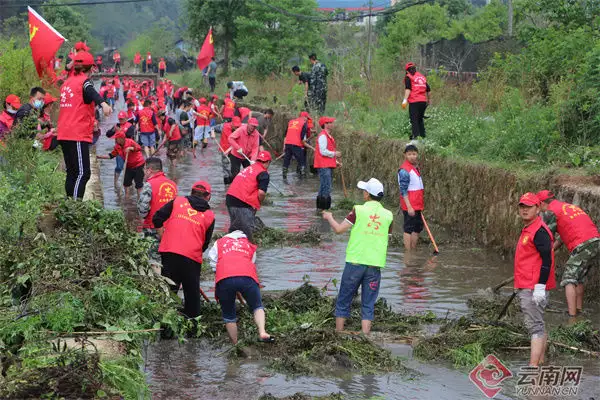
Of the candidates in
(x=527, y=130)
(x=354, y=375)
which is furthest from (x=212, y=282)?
(x=527, y=130)

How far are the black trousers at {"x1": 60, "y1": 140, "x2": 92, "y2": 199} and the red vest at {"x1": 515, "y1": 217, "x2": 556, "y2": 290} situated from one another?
203 inches

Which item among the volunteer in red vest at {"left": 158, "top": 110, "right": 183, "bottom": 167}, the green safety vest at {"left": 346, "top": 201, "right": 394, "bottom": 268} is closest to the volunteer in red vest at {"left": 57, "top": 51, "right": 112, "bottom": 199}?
the green safety vest at {"left": 346, "top": 201, "right": 394, "bottom": 268}

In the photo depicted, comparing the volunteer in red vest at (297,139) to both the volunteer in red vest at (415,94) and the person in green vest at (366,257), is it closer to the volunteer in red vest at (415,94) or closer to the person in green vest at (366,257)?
the volunteer in red vest at (415,94)

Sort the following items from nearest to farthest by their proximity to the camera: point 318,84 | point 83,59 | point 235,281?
point 235,281, point 83,59, point 318,84

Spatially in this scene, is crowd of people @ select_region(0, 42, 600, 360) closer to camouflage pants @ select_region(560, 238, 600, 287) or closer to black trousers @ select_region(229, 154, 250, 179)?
camouflage pants @ select_region(560, 238, 600, 287)

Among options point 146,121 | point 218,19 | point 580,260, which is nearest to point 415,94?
point 146,121

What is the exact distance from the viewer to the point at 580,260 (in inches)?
440

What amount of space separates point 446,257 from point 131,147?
6981 millimetres

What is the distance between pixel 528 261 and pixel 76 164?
538cm

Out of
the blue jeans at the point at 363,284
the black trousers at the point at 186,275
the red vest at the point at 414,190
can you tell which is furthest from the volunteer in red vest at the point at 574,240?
the black trousers at the point at 186,275

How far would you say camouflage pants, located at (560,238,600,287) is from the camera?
11148mm

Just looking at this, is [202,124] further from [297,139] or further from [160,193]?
[160,193]

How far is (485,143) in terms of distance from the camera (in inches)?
684

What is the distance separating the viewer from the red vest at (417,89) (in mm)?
19422
